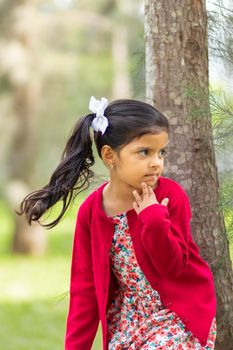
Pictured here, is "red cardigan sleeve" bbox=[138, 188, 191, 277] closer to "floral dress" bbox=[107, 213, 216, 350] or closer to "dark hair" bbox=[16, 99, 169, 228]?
"floral dress" bbox=[107, 213, 216, 350]

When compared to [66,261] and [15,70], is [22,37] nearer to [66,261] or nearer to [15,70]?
[15,70]

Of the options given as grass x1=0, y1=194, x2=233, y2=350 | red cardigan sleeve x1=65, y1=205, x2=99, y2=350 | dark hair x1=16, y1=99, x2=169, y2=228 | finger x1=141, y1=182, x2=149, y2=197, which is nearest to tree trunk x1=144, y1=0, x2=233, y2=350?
grass x1=0, y1=194, x2=233, y2=350

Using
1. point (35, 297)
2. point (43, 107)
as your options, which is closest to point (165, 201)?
point (35, 297)

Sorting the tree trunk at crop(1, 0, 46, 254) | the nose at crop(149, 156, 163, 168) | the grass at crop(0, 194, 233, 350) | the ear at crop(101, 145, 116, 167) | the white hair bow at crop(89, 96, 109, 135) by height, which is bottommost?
the nose at crop(149, 156, 163, 168)

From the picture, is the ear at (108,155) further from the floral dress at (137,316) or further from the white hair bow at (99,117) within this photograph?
the floral dress at (137,316)

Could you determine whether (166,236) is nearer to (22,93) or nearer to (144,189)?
(144,189)

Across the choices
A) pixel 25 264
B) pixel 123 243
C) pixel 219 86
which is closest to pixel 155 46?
pixel 219 86

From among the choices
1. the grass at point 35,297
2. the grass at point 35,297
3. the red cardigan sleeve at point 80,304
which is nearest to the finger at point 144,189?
the red cardigan sleeve at point 80,304

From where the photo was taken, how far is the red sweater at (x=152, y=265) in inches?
123

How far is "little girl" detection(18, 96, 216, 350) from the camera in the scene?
10.5 ft

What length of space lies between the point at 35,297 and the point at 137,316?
8.07 m

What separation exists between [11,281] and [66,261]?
2.81 metres

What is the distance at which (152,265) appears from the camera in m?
3.27

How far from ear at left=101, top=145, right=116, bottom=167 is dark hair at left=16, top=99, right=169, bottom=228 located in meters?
0.02
